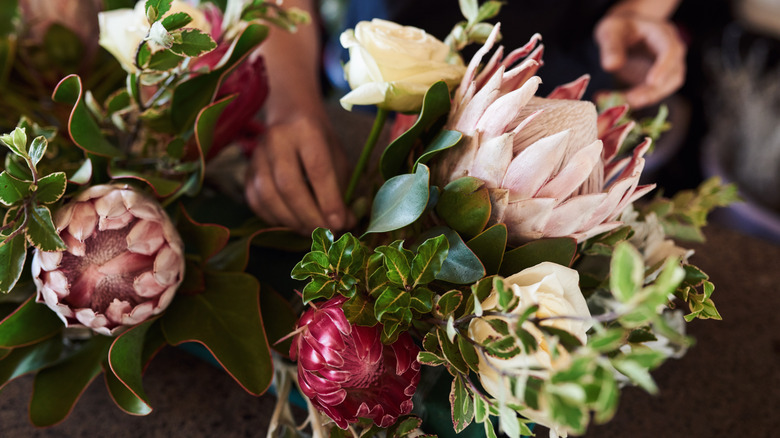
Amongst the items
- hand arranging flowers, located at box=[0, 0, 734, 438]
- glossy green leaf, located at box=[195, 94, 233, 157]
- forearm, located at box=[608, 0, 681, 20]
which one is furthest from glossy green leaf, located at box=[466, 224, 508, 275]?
forearm, located at box=[608, 0, 681, 20]

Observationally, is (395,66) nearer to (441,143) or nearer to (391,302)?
(441,143)

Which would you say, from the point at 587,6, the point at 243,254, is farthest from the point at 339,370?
the point at 587,6

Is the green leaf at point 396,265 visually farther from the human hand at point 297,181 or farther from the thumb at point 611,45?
the thumb at point 611,45

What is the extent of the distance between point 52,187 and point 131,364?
14cm

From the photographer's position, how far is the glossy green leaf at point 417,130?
38 centimetres

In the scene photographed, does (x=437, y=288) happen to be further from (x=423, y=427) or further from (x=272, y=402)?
(x=272, y=402)

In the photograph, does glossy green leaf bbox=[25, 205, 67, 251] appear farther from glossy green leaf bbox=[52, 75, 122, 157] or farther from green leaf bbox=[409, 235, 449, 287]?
green leaf bbox=[409, 235, 449, 287]

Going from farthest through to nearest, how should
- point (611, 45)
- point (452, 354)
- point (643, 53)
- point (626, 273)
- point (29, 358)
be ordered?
1. point (643, 53)
2. point (611, 45)
3. point (29, 358)
4. point (452, 354)
5. point (626, 273)

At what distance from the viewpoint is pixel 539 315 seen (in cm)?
31

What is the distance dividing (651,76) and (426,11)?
39 centimetres

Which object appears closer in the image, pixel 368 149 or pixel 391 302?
pixel 391 302

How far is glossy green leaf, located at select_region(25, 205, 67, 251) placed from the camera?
35 centimetres

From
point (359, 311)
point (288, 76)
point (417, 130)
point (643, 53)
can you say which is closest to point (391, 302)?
point (359, 311)

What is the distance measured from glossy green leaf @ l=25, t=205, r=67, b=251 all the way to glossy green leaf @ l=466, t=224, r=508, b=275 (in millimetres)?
262
